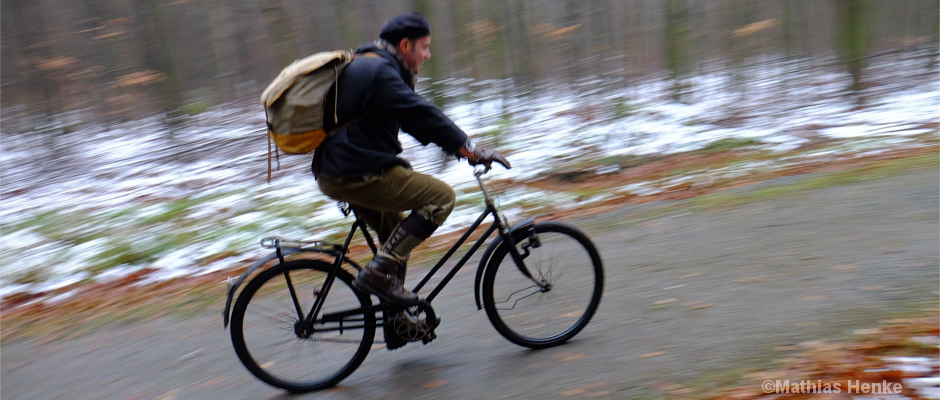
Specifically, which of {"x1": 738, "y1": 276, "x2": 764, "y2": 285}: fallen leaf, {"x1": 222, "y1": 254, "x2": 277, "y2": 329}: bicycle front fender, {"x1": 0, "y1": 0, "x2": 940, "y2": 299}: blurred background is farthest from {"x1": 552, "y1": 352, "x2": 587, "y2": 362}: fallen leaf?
{"x1": 0, "y1": 0, "x2": 940, "y2": 299}: blurred background

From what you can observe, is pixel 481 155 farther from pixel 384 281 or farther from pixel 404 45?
pixel 384 281

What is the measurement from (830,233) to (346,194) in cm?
412

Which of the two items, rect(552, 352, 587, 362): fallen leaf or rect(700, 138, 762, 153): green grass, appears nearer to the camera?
rect(552, 352, 587, 362): fallen leaf

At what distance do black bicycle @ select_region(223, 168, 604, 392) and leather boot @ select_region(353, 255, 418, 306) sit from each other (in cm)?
8

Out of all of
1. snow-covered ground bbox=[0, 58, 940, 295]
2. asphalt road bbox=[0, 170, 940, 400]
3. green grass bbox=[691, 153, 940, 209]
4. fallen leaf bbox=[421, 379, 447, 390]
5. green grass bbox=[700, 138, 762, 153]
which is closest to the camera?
asphalt road bbox=[0, 170, 940, 400]

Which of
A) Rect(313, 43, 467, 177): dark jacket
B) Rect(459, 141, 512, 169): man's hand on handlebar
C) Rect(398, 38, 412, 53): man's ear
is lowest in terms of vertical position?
Rect(459, 141, 512, 169): man's hand on handlebar

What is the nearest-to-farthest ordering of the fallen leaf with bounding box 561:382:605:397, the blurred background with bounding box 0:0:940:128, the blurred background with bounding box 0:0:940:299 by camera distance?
the fallen leaf with bounding box 561:382:605:397 < the blurred background with bounding box 0:0:940:299 < the blurred background with bounding box 0:0:940:128

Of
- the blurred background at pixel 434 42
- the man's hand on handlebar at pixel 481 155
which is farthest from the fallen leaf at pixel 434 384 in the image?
the blurred background at pixel 434 42

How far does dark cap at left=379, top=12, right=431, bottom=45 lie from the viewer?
13.1 ft

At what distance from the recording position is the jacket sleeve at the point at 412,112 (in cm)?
386

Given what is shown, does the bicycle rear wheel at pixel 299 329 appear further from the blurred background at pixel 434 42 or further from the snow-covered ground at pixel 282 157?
the blurred background at pixel 434 42

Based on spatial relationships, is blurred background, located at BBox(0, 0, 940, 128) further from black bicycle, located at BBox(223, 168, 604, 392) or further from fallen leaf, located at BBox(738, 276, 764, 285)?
black bicycle, located at BBox(223, 168, 604, 392)

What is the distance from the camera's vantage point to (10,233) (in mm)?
9156

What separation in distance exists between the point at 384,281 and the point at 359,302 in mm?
253
